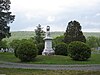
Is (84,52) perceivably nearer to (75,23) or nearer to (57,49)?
(57,49)

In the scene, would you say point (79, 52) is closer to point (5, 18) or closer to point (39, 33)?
point (5, 18)

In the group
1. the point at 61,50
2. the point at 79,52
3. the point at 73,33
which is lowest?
the point at 61,50

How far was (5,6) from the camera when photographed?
196ft

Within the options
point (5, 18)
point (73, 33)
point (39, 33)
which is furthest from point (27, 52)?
point (39, 33)

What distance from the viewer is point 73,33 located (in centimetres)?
7556

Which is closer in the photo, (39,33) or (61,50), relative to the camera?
(61,50)

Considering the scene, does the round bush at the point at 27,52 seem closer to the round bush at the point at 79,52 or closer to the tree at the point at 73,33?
the round bush at the point at 79,52

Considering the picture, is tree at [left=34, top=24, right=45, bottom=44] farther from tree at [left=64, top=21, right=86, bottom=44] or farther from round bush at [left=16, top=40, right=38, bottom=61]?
round bush at [left=16, top=40, right=38, bottom=61]

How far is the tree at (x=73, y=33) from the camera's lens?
74.4 meters

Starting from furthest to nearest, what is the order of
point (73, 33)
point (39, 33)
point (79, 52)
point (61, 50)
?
point (39, 33) → point (73, 33) → point (61, 50) → point (79, 52)

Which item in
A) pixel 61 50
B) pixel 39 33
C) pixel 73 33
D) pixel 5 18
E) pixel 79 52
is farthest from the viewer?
pixel 39 33

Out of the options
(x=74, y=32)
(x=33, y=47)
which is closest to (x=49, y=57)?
(x=33, y=47)

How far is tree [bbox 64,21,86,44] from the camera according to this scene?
74.4m

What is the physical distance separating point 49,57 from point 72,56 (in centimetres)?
384
